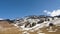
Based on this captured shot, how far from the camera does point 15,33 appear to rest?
52.7 meters

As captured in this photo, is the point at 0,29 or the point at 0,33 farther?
the point at 0,29

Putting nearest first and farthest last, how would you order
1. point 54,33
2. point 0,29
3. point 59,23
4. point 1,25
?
1. point 54,33
2. point 0,29
3. point 1,25
4. point 59,23

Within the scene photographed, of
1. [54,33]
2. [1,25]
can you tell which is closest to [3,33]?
[1,25]

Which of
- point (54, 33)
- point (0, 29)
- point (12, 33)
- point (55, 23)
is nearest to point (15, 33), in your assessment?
point (12, 33)

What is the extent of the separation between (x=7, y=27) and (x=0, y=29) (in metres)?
4.12

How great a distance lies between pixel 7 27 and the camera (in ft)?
205

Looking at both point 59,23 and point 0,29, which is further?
point 59,23

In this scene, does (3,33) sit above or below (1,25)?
below

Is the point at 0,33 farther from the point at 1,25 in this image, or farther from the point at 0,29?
the point at 1,25

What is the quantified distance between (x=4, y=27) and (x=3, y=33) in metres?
9.58

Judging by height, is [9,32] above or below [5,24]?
below

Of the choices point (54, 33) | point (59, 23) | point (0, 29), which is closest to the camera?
point (54, 33)

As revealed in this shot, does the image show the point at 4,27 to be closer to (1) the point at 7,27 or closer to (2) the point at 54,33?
(1) the point at 7,27

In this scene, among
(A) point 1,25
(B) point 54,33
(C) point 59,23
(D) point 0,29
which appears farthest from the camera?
(C) point 59,23
